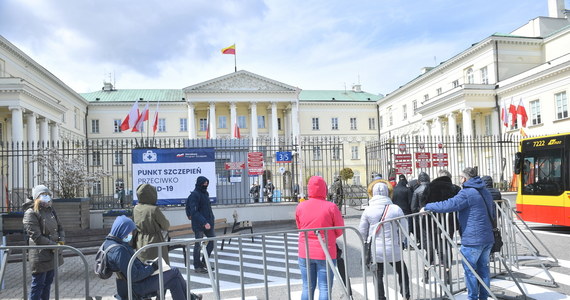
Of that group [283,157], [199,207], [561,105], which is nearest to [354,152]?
[561,105]

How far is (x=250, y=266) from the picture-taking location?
29.8 feet

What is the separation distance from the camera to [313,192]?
5.32 meters

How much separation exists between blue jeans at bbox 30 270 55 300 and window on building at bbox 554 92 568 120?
34.9 m

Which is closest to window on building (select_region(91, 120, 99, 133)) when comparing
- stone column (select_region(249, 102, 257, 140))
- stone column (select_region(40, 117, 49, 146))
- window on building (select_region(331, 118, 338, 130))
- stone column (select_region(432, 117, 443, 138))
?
stone column (select_region(249, 102, 257, 140))

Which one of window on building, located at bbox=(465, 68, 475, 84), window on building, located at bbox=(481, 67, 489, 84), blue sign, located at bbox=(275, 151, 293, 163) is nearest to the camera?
blue sign, located at bbox=(275, 151, 293, 163)

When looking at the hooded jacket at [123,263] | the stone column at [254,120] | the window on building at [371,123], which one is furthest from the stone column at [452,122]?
the hooded jacket at [123,263]

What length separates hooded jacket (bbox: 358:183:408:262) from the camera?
537 cm

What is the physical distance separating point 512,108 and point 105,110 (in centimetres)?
5193

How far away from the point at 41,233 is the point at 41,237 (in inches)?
4.2

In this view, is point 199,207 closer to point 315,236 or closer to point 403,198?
point 403,198

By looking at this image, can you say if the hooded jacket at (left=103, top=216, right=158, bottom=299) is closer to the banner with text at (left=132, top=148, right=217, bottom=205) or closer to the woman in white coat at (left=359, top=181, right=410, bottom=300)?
the woman in white coat at (left=359, top=181, right=410, bottom=300)

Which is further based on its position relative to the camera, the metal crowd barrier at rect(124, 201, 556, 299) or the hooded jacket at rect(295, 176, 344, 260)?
the hooded jacket at rect(295, 176, 344, 260)

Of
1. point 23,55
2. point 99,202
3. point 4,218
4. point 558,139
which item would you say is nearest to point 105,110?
point 23,55

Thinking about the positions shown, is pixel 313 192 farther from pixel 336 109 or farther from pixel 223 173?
pixel 336 109
